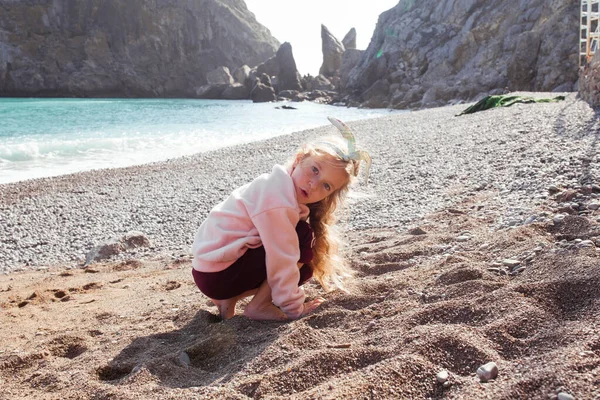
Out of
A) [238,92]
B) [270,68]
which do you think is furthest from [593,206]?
[238,92]

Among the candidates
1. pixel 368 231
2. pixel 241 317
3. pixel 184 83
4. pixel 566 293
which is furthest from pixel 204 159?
pixel 184 83

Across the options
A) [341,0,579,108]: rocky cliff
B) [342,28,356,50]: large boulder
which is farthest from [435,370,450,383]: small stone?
[342,28,356,50]: large boulder

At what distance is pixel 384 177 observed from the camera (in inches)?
282

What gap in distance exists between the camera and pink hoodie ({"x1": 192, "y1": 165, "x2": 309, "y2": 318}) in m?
2.56

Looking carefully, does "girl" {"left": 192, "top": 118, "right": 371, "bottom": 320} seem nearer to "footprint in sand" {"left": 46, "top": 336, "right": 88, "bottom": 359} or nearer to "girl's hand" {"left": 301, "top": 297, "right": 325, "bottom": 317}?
"girl's hand" {"left": 301, "top": 297, "right": 325, "bottom": 317}

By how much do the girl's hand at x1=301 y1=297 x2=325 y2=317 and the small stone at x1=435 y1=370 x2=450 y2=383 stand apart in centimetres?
108

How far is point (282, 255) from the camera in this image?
8.47ft

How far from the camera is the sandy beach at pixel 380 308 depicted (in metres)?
1.75

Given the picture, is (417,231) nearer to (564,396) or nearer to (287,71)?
(564,396)

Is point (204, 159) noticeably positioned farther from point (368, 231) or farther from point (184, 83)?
point (184, 83)

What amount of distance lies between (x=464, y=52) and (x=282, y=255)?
38.9m

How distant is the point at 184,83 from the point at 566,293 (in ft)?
273

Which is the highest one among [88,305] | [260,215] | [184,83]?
[184,83]

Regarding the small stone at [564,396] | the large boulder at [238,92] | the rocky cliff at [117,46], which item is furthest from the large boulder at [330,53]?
the small stone at [564,396]
